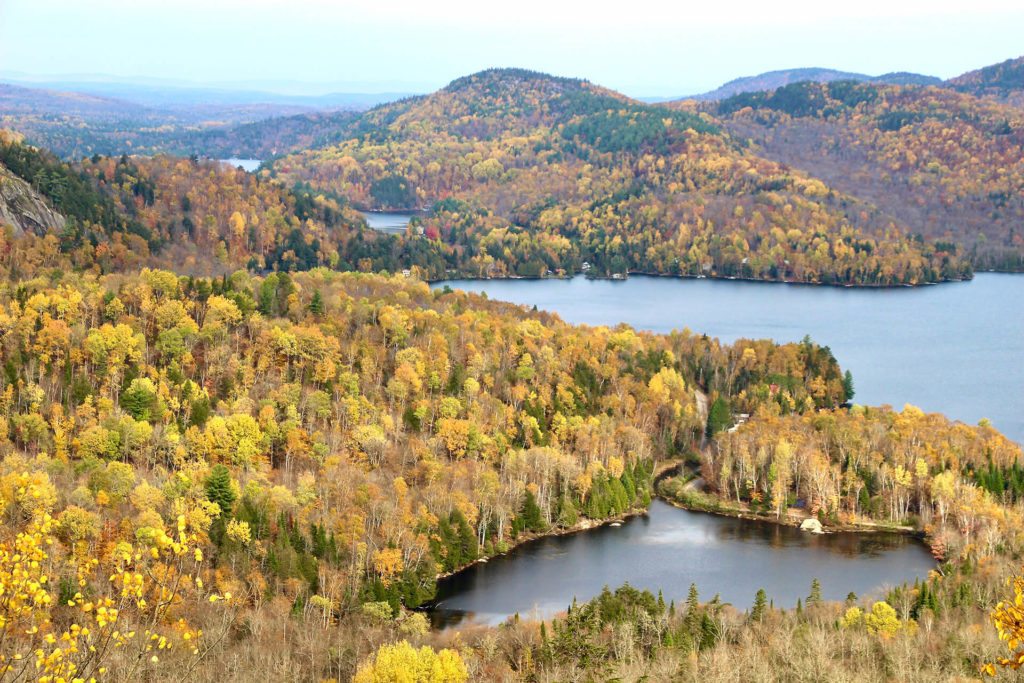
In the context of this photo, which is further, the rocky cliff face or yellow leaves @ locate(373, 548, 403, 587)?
the rocky cliff face

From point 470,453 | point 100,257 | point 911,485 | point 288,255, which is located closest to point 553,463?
point 470,453

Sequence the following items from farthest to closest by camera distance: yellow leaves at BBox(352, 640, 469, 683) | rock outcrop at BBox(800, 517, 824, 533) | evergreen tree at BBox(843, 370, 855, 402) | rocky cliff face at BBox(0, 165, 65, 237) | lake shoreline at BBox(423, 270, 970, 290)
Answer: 1. lake shoreline at BBox(423, 270, 970, 290)
2. rocky cliff face at BBox(0, 165, 65, 237)
3. evergreen tree at BBox(843, 370, 855, 402)
4. rock outcrop at BBox(800, 517, 824, 533)
5. yellow leaves at BBox(352, 640, 469, 683)

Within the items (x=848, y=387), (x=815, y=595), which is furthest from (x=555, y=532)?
(x=848, y=387)

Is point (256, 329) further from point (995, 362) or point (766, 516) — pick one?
point (995, 362)

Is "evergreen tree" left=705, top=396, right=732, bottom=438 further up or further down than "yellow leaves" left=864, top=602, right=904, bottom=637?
further down

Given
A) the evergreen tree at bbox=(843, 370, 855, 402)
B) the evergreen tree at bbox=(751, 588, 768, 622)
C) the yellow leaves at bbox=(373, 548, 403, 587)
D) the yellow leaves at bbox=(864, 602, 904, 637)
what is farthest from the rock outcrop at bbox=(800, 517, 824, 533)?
the evergreen tree at bbox=(843, 370, 855, 402)

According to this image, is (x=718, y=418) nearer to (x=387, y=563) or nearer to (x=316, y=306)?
(x=316, y=306)

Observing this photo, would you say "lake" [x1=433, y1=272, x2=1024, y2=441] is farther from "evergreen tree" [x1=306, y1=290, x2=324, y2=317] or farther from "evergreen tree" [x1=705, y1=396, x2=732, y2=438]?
"evergreen tree" [x1=306, y1=290, x2=324, y2=317]
